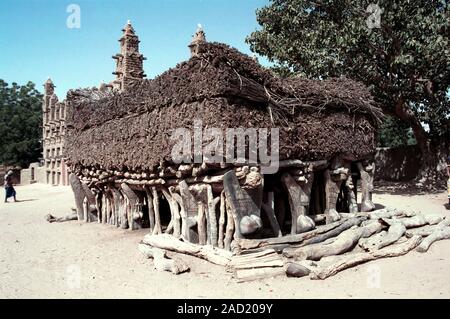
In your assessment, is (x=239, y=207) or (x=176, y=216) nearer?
(x=239, y=207)

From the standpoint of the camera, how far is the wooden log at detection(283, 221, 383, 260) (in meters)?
6.54

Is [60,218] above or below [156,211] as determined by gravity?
below

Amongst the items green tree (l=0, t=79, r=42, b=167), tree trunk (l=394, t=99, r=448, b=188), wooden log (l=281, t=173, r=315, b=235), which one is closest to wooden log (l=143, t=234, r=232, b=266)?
wooden log (l=281, t=173, r=315, b=235)

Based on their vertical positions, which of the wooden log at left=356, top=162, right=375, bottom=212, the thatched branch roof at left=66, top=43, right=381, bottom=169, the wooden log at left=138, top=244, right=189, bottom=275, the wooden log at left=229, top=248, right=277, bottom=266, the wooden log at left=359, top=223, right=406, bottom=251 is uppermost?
the thatched branch roof at left=66, top=43, right=381, bottom=169

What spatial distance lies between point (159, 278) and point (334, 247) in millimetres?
3187

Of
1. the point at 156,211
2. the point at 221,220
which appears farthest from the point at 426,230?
the point at 156,211

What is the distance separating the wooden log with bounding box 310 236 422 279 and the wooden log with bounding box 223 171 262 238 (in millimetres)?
1326

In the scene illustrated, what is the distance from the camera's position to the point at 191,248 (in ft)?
23.5

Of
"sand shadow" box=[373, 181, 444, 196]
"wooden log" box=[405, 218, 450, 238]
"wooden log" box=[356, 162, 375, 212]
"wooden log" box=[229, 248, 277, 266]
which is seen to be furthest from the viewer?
"sand shadow" box=[373, 181, 444, 196]

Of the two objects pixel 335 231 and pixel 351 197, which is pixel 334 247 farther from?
pixel 351 197

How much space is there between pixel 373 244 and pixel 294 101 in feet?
10.9

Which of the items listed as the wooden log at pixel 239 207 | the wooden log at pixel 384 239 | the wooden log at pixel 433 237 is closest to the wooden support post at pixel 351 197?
the wooden log at pixel 384 239

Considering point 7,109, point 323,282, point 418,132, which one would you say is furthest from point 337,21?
point 7,109

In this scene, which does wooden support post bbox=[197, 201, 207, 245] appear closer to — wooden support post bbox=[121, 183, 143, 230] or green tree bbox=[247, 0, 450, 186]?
wooden support post bbox=[121, 183, 143, 230]
